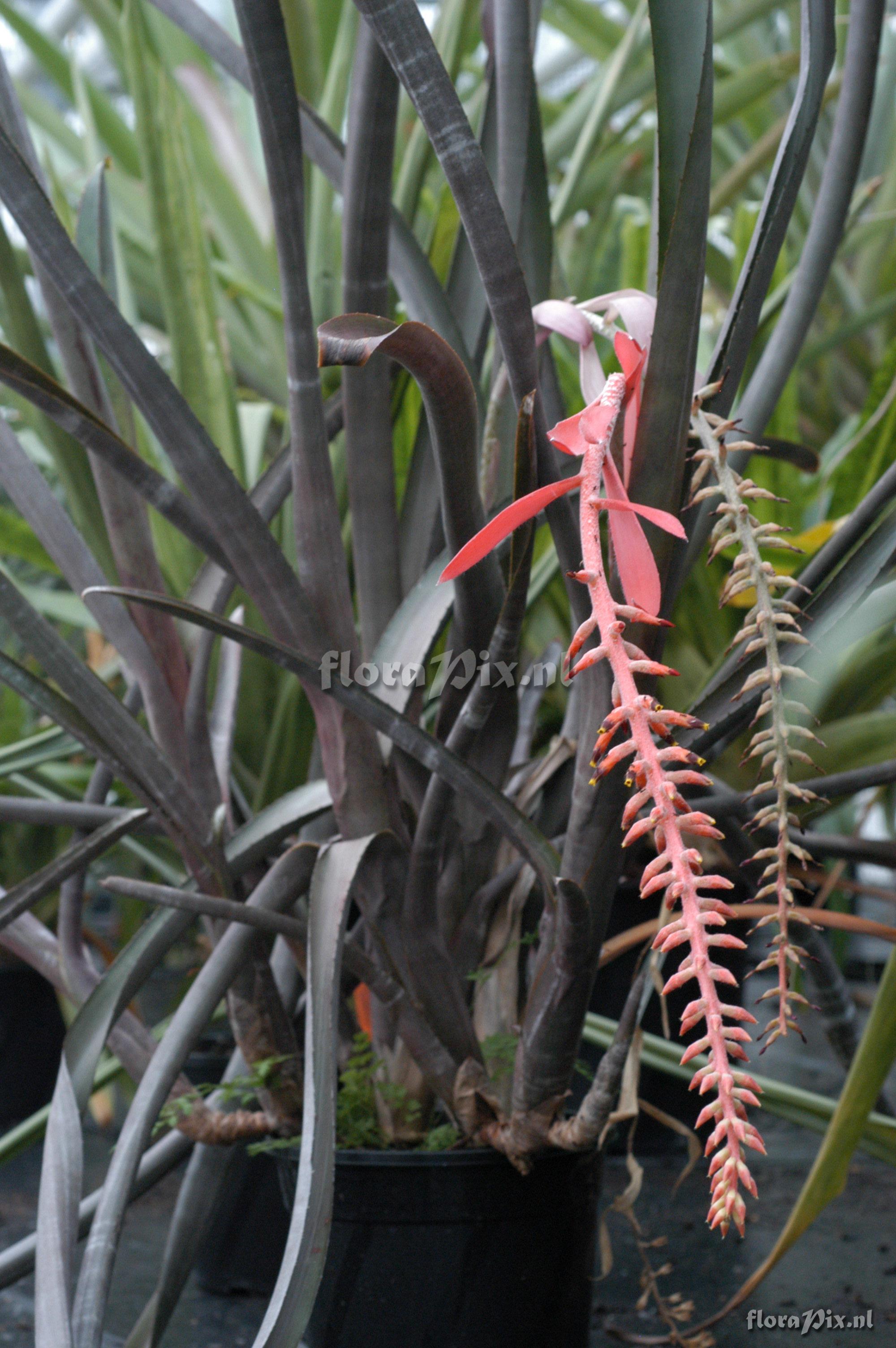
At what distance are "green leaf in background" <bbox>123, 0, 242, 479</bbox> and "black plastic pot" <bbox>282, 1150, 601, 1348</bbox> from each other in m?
0.38

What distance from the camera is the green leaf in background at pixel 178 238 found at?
1.92 feet

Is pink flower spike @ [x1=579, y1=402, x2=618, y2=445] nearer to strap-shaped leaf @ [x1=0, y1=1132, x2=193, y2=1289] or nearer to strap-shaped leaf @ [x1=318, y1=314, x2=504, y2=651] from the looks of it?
strap-shaped leaf @ [x1=318, y1=314, x2=504, y2=651]

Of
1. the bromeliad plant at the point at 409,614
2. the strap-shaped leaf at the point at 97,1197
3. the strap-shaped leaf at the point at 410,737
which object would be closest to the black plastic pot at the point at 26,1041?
the bromeliad plant at the point at 409,614

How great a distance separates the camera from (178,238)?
1.99 ft

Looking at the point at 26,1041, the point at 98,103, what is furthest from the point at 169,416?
the point at 98,103

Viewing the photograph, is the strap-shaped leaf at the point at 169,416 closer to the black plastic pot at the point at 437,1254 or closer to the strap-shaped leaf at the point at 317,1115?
the strap-shaped leaf at the point at 317,1115

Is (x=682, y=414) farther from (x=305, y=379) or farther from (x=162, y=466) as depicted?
(x=162, y=466)

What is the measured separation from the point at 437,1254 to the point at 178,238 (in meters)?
0.54

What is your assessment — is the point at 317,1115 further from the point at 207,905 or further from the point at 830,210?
the point at 830,210

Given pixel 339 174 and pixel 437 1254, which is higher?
pixel 339 174

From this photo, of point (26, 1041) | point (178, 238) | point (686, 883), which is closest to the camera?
point (686, 883)

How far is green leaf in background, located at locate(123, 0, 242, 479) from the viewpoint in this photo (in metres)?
0.59

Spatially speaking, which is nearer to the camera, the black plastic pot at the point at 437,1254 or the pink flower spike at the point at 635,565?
the pink flower spike at the point at 635,565

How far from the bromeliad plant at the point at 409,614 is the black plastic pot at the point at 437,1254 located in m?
0.02
